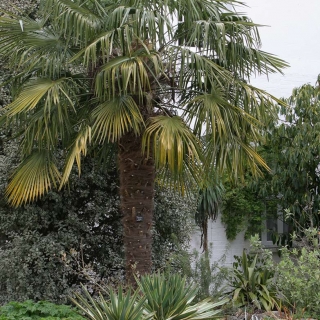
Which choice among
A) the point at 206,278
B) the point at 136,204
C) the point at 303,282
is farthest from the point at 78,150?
the point at 303,282

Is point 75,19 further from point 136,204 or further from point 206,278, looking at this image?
→ point 206,278

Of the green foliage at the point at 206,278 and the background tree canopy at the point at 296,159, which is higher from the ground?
the background tree canopy at the point at 296,159

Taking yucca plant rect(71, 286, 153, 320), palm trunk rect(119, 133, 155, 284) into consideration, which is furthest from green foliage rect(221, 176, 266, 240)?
yucca plant rect(71, 286, 153, 320)

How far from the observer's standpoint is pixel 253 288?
8.96 metres

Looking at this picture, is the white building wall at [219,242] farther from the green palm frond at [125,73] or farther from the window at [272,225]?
the green palm frond at [125,73]

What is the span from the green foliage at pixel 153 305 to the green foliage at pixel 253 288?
107 inches

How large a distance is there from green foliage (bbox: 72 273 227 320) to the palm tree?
1.42 metres

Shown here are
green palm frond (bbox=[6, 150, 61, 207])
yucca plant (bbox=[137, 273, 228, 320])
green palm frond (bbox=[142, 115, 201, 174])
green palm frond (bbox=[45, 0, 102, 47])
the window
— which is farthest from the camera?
the window

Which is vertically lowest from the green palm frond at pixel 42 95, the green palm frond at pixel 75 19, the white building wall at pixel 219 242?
the white building wall at pixel 219 242

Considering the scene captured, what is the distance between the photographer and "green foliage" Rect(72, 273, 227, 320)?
18.1 feet

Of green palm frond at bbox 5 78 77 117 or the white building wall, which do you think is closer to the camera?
green palm frond at bbox 5 78 77 117

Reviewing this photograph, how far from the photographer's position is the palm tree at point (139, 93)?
687 centimetres

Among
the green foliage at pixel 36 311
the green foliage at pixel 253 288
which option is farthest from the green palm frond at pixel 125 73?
the green foliage at pixel 253 288

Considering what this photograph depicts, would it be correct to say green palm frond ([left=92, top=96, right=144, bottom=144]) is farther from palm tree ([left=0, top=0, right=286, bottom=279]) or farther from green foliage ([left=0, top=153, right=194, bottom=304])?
green foliage ([left=0, top=153, right=194, bottom=304])
